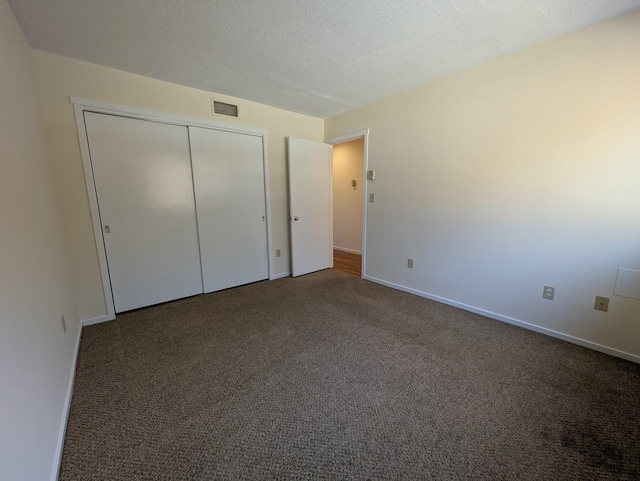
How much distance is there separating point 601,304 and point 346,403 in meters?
2.10

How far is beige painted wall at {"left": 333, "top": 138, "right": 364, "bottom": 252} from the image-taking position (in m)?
5.06

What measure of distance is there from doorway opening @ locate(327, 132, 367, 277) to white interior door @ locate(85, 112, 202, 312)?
271cm

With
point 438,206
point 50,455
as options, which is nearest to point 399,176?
point 438,206

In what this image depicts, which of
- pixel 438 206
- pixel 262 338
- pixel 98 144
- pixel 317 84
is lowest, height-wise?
pixel 262 338

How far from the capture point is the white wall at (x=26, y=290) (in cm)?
89

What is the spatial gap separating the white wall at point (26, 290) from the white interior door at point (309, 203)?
240 centimetres

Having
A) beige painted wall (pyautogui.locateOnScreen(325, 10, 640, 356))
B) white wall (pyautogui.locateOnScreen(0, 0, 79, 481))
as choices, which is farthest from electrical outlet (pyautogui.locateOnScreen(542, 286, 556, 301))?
white wall (pyautogui.locateOnScreen(0, 0, 79, 481))

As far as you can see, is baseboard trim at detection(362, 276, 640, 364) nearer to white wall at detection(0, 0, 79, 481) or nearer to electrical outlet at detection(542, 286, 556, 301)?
electrical outlet at detection(542, 286, 556, 301)

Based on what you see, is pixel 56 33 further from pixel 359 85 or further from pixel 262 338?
pixel 262 338

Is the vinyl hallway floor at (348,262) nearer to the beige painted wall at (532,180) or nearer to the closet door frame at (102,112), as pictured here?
the beige painted wall at (532,180)

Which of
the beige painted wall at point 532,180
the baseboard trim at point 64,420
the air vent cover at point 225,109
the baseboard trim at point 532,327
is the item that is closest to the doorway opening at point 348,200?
the baseboard trim at point 532,327

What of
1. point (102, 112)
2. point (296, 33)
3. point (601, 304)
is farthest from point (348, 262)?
point (102, 112)

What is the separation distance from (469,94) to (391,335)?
7.81 ft

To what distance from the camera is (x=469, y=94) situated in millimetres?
2398
